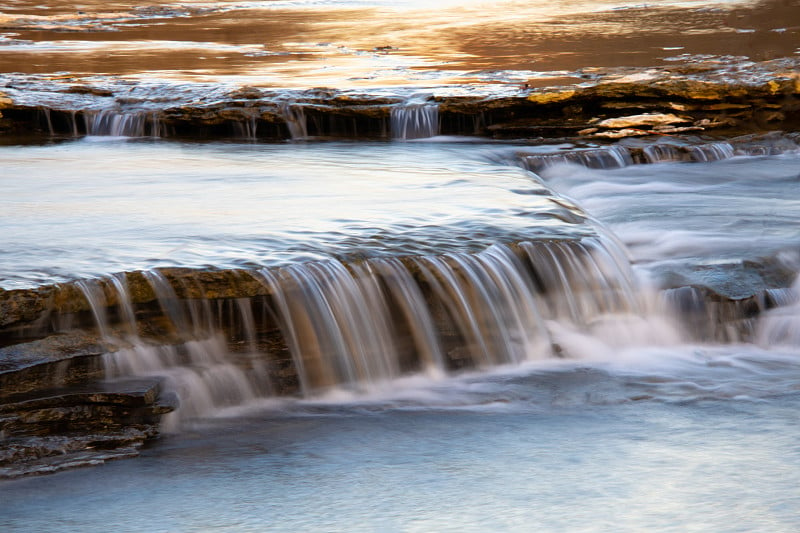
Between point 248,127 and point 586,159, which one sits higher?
point 248,127

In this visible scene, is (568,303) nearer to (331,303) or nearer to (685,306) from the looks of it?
(685,306)

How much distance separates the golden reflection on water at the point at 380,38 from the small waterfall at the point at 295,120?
134cm

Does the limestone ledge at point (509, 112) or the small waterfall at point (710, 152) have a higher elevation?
the limestone ledge at point (509, 112)

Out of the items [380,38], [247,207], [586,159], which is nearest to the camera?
[247,207]

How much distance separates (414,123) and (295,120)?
1131 millimetres

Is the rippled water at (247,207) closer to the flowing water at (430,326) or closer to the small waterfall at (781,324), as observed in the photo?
the flowing water at (430,326)

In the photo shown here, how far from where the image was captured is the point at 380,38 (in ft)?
59.3

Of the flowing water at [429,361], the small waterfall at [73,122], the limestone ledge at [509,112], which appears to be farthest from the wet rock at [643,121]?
the small waterfall at [73,122]

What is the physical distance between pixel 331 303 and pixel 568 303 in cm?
132

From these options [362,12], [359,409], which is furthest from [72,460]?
[362,12]

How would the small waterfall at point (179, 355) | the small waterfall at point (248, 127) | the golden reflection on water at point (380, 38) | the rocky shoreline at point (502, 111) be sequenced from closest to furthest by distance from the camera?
the small waterfall at point (179, 355) → the rocky shoreline at point (502, 111) → the small waterfall at point (248, 127) → the golden reflection on water at point (380, 38)

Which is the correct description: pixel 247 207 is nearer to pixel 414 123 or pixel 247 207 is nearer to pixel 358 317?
pixel 358 317

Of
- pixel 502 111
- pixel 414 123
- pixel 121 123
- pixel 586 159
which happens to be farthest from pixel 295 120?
pixel 586 159

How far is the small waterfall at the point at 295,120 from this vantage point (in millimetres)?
9320
